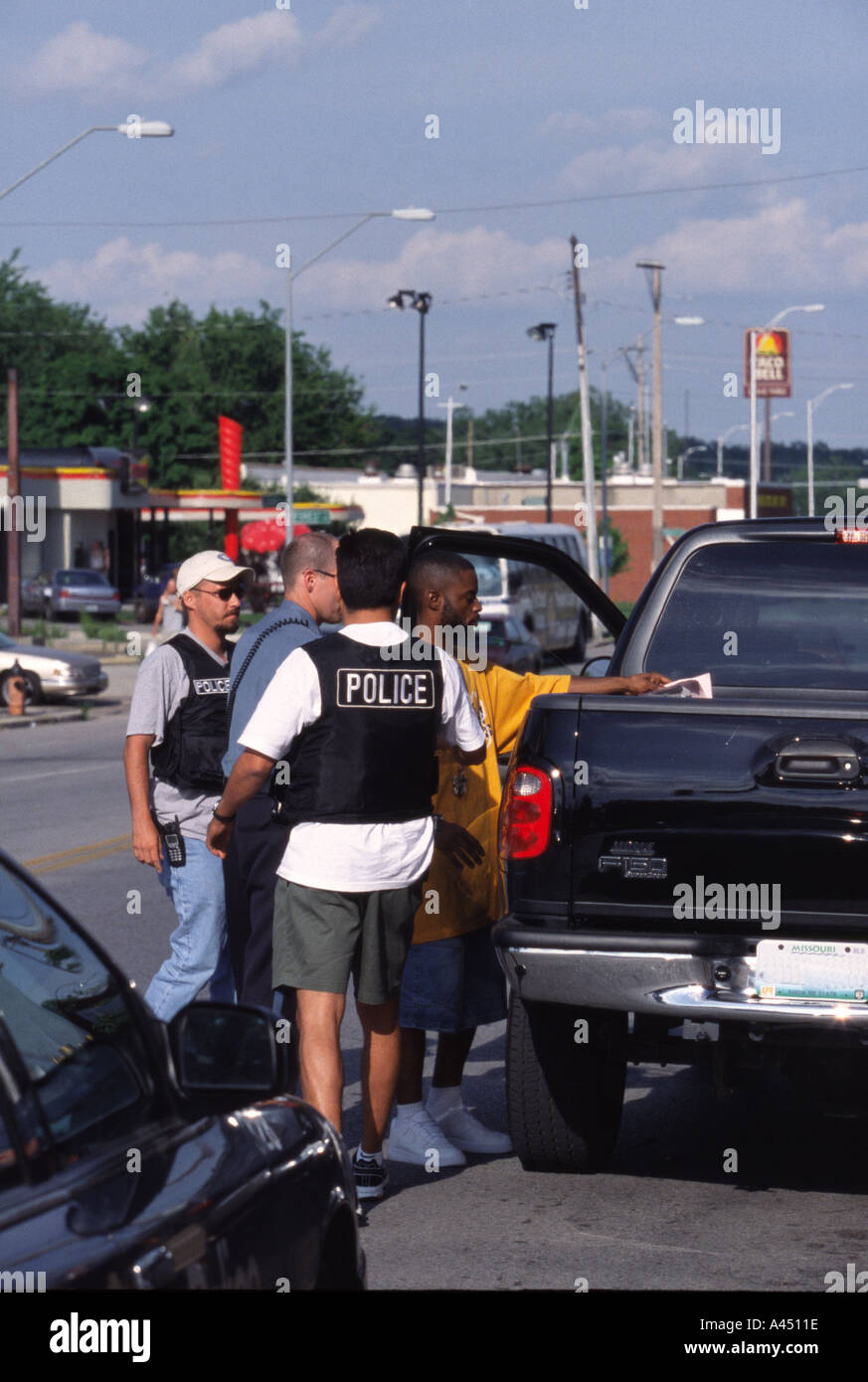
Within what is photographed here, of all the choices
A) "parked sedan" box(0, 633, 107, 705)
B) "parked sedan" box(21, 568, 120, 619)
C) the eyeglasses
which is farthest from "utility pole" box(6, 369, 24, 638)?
the eyeglasses

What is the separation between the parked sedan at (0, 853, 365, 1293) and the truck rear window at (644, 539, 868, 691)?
3.78 metres

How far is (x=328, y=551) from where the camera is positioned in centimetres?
646

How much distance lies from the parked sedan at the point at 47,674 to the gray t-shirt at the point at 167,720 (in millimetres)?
23253

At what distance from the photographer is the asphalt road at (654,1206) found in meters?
5.07

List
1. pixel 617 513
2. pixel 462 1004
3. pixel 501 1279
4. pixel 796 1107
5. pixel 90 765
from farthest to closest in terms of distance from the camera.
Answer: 1. pixel 617 513
2. pixel 90 765
3. pixel 796 1107
4. pixel 462 1004
5. pixel 501 1279

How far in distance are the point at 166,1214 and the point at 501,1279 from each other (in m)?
2.65

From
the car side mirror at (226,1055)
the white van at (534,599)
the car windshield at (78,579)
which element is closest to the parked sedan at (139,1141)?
the car side mirror at (226,1055)

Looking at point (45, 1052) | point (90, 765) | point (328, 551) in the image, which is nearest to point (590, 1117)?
point (328, 551)

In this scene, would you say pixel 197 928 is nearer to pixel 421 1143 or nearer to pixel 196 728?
pixel 196 728

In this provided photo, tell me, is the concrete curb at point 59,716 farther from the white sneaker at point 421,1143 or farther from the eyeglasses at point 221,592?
the white sneaker at point 421,1143

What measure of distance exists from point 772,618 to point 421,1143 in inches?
84.9

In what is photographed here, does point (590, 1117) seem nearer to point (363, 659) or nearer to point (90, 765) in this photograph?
point (363, 659)

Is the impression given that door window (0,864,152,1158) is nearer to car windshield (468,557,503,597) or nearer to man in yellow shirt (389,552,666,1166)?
man in yellow shirt (389,552,666,1166)

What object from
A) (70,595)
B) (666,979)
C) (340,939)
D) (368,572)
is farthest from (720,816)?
(70,595)
